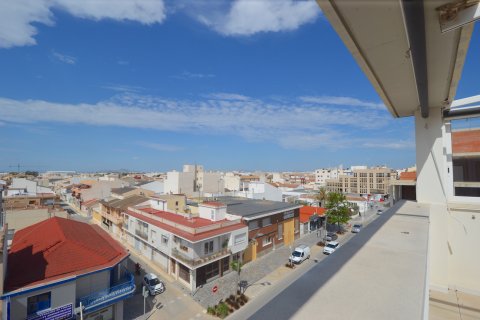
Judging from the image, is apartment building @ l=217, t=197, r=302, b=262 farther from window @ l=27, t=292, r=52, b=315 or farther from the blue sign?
window @ l=27, t=292, r=52, b=315

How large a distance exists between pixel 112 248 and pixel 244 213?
832cm

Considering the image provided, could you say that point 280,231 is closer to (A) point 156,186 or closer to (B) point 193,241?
(B) point 193,241

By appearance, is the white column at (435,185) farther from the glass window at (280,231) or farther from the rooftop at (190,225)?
the glass window at (280,231)

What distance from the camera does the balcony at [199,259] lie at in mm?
12658

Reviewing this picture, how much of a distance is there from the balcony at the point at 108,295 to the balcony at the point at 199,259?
9.87ft

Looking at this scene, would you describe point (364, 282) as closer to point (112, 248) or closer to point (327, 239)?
point (112, 248)

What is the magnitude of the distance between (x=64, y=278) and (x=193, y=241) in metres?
5.46

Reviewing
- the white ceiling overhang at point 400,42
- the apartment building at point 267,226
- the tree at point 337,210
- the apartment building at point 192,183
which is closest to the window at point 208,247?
the apartment building at point 267,226

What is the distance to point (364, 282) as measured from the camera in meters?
1.62

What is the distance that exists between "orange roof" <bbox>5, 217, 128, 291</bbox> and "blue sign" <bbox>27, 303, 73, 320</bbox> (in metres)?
0.95

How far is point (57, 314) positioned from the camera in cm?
799

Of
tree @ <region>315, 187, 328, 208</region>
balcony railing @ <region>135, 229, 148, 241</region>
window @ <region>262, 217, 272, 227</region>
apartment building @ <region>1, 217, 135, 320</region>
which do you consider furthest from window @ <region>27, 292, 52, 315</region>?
tree @ <region>315, 187, 328, 208</region>

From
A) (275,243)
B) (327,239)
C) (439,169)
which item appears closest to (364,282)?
(439,169)

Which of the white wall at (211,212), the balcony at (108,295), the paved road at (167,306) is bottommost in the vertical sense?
the paved road at (167,306)
